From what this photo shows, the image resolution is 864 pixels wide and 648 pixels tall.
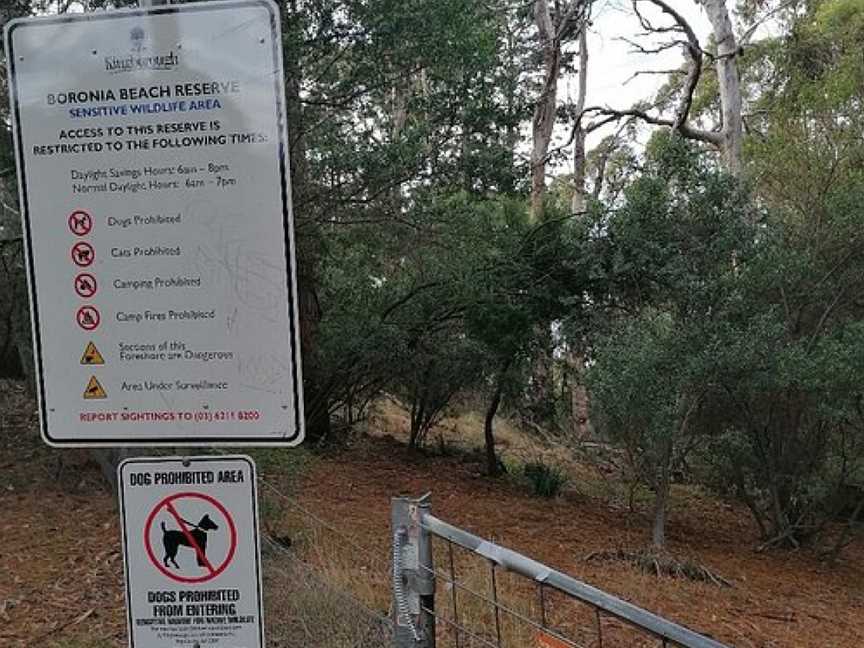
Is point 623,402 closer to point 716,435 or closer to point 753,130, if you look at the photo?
point 716,435

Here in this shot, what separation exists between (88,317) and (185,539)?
59 centimetres

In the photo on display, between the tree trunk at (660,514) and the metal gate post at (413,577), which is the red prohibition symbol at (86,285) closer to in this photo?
the metal gate post at (413,577)

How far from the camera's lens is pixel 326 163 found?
9.23 meters

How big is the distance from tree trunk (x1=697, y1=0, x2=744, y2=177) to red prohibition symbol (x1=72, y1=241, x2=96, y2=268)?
15.5 metres

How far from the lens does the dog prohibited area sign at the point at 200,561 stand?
2.14 m

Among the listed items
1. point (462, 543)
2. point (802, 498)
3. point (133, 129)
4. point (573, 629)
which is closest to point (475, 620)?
point (573, 629)

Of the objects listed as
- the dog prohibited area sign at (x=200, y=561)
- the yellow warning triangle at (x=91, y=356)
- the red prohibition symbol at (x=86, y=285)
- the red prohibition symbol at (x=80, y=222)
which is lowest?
the dog prohibited area sign at (x=200, y=561)

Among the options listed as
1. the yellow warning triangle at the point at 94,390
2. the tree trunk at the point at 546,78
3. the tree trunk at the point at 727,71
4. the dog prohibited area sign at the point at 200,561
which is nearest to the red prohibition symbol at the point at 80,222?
the yellow warning triangle at the point at 94,390

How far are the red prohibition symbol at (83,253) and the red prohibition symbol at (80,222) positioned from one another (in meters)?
0.03

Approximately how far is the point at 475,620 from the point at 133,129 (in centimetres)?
404

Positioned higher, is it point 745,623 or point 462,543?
point 462,543

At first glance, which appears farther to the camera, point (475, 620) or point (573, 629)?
point (573, 629)

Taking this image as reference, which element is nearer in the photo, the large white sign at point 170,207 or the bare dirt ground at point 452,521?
the large white sign at point 170,207

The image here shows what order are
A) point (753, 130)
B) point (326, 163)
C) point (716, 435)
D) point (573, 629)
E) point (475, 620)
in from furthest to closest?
1. point (753, 130)
2. point (716, 435)
3. point (326, 163)
4. point (573, 629)
5. point (475, 620)
